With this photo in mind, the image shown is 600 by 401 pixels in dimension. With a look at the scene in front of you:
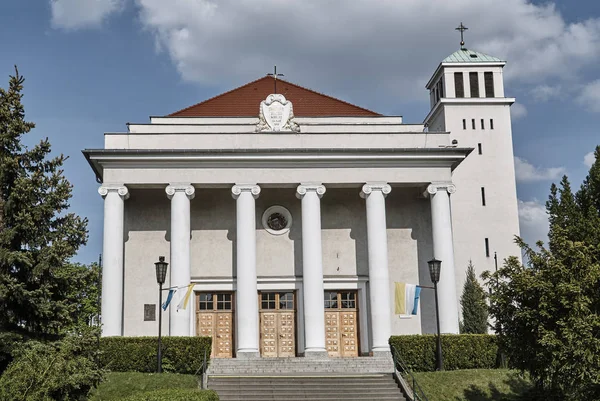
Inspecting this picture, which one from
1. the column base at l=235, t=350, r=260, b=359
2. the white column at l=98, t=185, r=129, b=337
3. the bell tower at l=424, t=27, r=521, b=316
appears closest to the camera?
the column base at l=235, t=350, r=260, b=359

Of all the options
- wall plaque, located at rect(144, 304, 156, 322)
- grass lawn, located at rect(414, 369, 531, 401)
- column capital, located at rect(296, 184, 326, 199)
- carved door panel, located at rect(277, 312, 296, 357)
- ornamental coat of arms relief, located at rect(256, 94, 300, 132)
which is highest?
ornamental coat of arms relief, located at rect(256, 94, 300, 132)

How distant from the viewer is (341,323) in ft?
105

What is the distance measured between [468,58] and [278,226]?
21.5 metres

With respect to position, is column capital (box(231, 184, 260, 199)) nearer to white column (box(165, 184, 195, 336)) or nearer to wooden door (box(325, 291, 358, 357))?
white column (box(165, 184, 195, 336))

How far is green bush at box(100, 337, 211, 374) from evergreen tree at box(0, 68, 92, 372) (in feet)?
21.7

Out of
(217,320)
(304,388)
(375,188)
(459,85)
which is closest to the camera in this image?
(304,388)

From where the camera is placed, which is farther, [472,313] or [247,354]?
[472,313]

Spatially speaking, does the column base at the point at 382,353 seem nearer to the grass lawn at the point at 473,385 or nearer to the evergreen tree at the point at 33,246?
the grass lawn at the point at 473,385

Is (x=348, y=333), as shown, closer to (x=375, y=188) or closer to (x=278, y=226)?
(x=278, y=226)

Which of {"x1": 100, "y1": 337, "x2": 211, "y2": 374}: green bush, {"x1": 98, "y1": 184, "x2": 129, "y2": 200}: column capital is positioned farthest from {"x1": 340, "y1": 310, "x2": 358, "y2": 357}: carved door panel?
{"x1": 98, "y1": 184, "x2": 129, "y2": 200}: column capital

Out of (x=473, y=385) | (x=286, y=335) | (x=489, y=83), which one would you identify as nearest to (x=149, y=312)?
(x=286, y=335)

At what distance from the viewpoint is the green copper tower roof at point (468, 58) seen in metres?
47.3

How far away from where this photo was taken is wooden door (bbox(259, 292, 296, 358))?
103ft

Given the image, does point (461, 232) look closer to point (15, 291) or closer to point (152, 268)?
point (152, 268)
